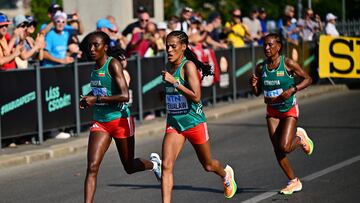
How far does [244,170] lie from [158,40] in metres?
7.50

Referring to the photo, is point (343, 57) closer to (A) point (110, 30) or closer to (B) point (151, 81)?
(B) point (151, 81)

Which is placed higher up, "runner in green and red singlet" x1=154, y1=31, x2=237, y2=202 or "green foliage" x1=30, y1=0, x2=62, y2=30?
"green foliage" x1=30, y1=0, x2=62, y2=30

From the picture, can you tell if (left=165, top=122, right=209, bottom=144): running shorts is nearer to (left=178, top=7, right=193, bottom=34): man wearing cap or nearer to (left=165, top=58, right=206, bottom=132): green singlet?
(left=165, top=58, right=206, bottom=132): green singlet

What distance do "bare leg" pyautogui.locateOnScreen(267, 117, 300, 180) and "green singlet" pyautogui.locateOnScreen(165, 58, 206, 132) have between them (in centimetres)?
156

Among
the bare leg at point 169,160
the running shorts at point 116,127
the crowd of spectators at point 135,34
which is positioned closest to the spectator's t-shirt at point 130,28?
the crowd of spectators at point 135,34

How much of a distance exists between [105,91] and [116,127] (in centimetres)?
37

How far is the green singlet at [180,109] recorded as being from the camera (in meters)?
10.0

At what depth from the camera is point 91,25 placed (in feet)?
73.2

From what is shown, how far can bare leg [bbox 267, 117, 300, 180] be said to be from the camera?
37.4 ft

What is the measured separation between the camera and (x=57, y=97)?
54.1ft

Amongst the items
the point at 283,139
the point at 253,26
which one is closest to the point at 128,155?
the point at 283,139

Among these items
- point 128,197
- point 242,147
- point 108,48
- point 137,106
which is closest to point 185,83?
point 108,48

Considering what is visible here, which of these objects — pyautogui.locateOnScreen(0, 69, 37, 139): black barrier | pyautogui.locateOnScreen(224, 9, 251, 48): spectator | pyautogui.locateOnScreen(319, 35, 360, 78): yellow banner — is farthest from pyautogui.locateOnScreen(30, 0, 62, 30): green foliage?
pyautogui.locateOnScreen(0, 69, 37, 139): black barrier

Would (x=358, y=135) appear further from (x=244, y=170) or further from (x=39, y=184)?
(x=39, y=184)
